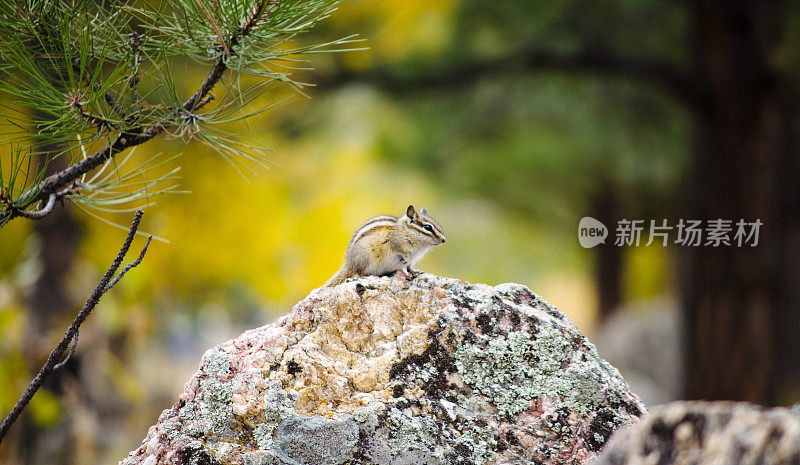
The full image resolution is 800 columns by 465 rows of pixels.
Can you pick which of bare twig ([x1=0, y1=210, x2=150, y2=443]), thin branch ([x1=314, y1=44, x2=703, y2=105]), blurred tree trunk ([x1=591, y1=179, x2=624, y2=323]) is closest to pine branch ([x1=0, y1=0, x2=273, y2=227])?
bare twig ([x1=0, y1=210, x2=150, y2=443])

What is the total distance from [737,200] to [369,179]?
1153 cm

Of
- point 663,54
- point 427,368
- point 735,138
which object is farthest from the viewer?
point 663,54

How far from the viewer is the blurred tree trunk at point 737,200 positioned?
787cm

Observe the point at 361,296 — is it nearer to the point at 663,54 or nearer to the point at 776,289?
the point at 776,289

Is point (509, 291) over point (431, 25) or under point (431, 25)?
under

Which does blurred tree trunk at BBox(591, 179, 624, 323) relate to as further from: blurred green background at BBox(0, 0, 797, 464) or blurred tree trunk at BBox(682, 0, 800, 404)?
blurred tree trunk at BBox(682, 0, 800, 404)

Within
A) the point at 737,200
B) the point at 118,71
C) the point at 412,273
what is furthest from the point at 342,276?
the point at 737,200

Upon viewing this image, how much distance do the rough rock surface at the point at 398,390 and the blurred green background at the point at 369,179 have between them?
166 centimetres

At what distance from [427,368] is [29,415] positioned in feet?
23.3

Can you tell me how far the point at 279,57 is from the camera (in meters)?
2.79

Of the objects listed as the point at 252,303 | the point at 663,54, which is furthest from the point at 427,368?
the point at 252,303

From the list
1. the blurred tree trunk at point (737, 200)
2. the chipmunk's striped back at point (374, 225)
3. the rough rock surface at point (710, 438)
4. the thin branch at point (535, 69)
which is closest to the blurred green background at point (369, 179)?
the thin branch at point (535, 69)

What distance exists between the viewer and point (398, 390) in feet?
7.77

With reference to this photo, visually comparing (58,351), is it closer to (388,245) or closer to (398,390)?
(398,390)
